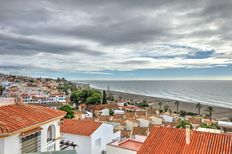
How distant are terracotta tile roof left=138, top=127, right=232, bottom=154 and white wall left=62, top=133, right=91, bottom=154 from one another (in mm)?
10546

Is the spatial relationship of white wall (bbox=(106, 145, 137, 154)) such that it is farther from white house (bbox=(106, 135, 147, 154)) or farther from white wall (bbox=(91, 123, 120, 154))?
white wall (bbox=(91, 123, 120, 154))

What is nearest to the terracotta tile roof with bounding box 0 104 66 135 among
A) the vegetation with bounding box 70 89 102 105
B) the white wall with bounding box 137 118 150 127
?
the white wall with bounding box 137 118 150 127

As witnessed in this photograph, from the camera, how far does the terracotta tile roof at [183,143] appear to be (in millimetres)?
17203

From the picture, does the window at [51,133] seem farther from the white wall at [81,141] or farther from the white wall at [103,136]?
the white wall at [103,136]

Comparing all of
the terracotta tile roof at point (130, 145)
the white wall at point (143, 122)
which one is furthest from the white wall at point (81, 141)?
the white wall at point (143, 122)

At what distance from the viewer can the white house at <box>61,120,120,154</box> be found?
2866cm

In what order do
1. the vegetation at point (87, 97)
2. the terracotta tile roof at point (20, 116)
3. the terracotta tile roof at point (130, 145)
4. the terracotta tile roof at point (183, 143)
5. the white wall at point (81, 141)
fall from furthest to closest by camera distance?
the vegetation at point (87, 97) → the white wall at point (81, 141) → the terracotta tile roof at point (130, 145) → the terracotta tile roof at point (183, 143) → the terracotta tile roof at point (20, 116)

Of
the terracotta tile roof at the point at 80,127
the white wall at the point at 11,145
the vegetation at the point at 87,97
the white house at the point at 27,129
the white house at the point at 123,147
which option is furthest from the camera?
the vegetation at the point at 87,97

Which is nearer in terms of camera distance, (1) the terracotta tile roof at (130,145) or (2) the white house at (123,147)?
(2) the white house at (123,147)

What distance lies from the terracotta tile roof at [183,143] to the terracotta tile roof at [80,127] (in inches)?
420

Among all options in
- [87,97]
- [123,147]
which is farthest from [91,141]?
[87,97]

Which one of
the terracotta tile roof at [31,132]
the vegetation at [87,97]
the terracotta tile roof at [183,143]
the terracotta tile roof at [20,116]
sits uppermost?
the terracotta tile roof at [20,116]

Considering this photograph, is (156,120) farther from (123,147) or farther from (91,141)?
(123,147)

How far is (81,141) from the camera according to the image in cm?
2889
